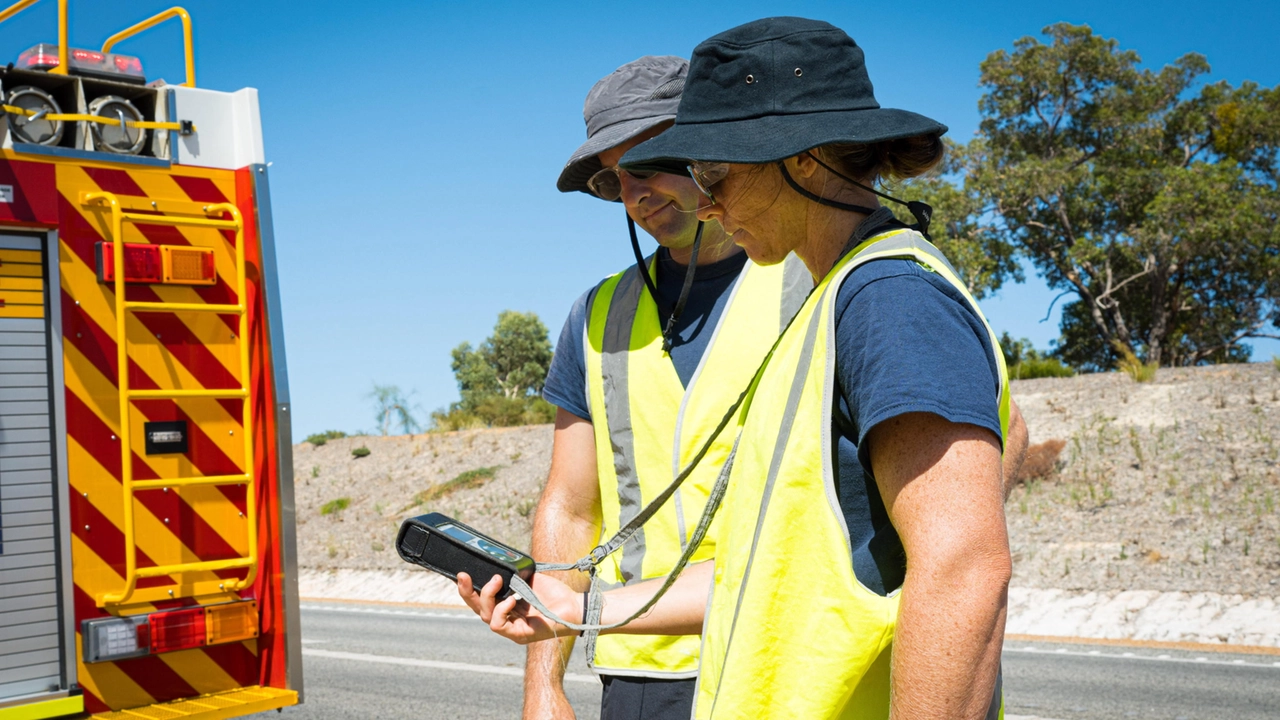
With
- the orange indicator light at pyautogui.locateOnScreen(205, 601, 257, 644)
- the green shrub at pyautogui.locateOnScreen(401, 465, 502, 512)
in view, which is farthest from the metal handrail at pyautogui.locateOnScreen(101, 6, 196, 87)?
the green shrub at pyautogui.locateOnScreen(401, 465, 502, 512)

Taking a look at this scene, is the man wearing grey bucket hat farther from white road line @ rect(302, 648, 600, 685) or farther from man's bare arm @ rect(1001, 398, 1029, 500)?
white road line @ rect(302, 648, 600, 685)

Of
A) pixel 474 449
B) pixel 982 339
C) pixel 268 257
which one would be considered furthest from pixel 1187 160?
pixel 982 339

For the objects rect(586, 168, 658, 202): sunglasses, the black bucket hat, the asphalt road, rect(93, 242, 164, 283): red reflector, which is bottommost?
the asphalt road

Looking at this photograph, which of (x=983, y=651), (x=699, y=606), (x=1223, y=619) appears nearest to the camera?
(x=983, y=651)

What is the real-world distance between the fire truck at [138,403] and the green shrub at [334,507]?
19.7 metres

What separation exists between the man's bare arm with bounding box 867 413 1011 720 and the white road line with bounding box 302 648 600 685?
25.5 feet

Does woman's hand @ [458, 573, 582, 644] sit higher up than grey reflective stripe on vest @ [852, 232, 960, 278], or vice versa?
grey reflective stripe on vest @ [852, 232, 960, 278]

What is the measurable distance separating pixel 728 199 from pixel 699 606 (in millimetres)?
942

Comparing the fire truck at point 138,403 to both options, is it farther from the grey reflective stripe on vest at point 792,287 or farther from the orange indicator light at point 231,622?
the grey reflective stripe on vest at point 792,287

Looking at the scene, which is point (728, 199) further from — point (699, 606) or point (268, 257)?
point (268, 257)

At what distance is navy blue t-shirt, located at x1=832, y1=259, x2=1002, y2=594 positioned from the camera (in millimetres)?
1437

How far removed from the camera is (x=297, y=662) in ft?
14.9

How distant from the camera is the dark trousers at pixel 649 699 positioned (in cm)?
264

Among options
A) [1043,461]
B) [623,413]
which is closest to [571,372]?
[623,413]
